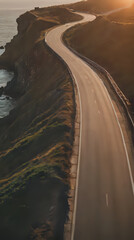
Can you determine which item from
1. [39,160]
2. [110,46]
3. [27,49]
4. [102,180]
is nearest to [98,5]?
[27,49]

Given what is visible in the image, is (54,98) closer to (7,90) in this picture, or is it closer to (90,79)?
(90,79)

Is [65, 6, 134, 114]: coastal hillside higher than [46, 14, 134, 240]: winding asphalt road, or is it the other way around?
[65, 6, 134, 114]: coastal hillside

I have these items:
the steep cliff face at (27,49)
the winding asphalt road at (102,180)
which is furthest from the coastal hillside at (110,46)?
the winding asphalt road at (102,180)

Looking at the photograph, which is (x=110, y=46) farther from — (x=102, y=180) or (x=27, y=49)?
(x=102, y=180)

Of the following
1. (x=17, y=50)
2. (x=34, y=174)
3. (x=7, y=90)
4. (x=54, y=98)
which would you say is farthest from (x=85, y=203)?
(x=17, y=50)

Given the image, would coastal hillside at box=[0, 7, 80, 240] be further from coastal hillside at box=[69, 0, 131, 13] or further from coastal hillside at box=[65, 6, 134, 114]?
coastal hillside at box=[69, 0, 131, 13]

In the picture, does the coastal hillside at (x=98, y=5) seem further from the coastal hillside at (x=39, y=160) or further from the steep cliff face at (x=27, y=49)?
the coastal hillside at (x=39, y=160)

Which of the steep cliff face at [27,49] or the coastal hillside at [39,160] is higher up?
the steep cliff face at [27,49]

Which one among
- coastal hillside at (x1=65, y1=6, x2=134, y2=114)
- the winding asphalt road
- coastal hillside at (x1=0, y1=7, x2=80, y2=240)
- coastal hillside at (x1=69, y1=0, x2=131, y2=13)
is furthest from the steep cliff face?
coastal hillside at (x1=69, y1=0, x2=131, y2=13)
